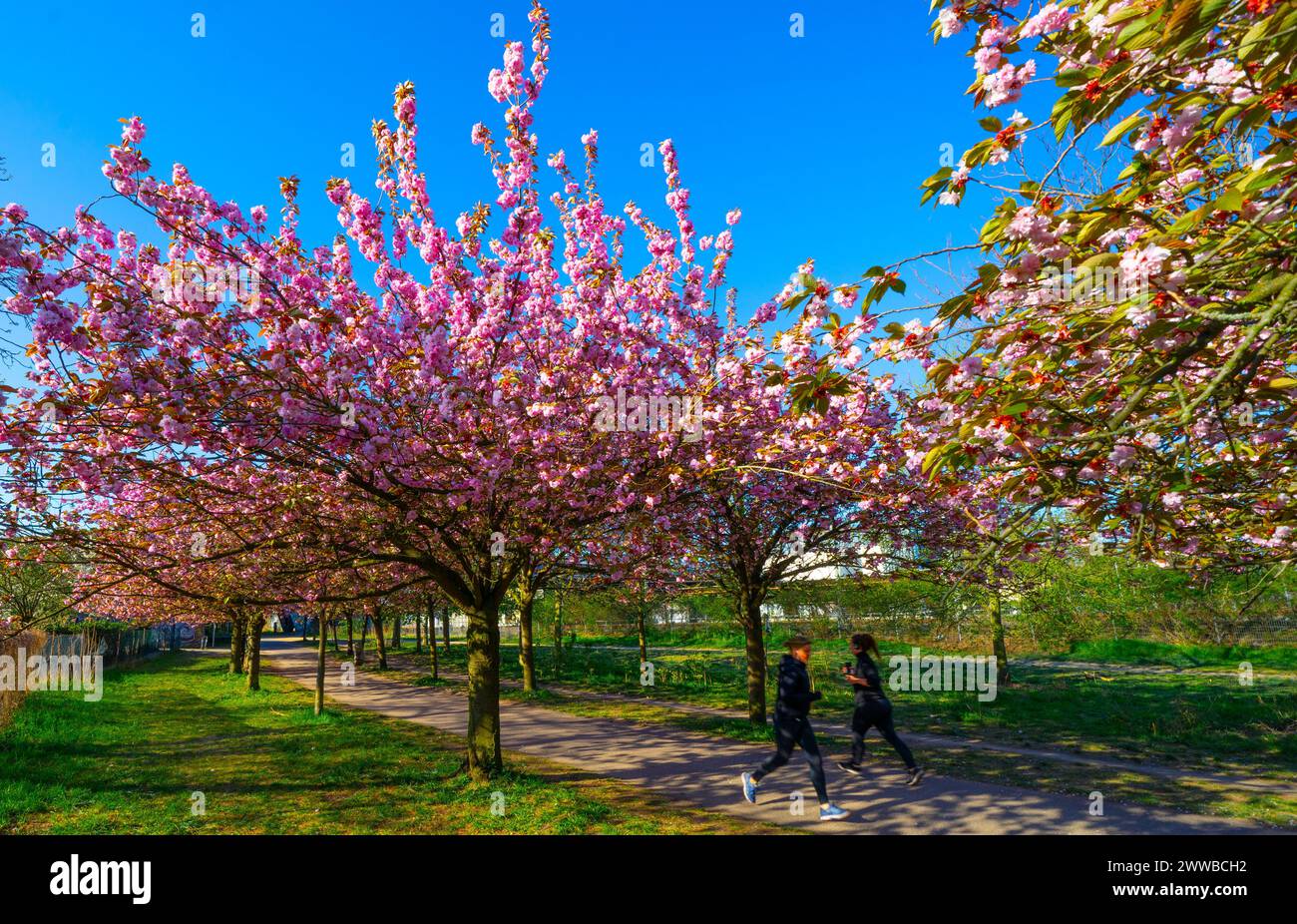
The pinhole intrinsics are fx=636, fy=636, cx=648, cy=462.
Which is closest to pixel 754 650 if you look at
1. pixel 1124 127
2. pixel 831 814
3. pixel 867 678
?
pixel 867 678

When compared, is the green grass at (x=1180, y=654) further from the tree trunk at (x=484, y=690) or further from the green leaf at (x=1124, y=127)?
the green leaf at (x=1124, y=127)

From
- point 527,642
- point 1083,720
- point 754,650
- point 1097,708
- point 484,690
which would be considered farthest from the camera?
point 527,642

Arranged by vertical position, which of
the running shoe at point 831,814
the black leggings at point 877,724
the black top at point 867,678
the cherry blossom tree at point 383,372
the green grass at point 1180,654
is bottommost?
the green grass at point 1180,654

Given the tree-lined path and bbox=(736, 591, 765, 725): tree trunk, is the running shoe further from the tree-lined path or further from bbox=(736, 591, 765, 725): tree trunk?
bbox=(736, 591, 765, 725): tree trunk

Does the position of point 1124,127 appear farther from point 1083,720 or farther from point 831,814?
point 1083,720

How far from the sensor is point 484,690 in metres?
8.50

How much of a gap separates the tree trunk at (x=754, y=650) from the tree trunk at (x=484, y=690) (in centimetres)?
537

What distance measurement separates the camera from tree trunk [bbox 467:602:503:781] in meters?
8.48

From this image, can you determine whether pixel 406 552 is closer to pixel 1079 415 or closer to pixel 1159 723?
pixel 1079 415

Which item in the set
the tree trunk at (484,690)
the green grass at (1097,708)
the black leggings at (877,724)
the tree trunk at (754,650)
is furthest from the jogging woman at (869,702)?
the tree trunk at (484,690)

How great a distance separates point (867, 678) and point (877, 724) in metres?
0.64

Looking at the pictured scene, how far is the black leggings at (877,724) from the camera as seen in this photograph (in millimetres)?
7859

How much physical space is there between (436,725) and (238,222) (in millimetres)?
10618

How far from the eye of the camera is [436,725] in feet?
43.2
